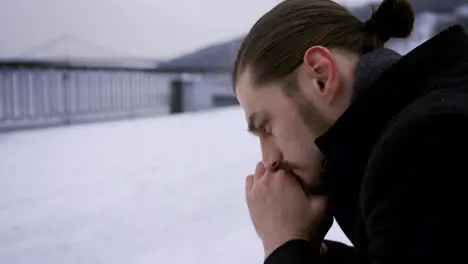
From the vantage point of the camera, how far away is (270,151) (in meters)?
0.73

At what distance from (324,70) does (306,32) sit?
0.08m

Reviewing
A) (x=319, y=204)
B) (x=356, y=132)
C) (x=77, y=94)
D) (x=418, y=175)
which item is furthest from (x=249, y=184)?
(x=77, y=94)

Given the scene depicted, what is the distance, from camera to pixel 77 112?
5363 mm

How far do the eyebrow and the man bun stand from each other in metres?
0.20

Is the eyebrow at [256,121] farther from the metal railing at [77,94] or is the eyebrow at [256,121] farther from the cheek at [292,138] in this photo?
the metal railing at [77,94]

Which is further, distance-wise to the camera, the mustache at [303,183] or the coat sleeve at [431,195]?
the mustache at [303,183]

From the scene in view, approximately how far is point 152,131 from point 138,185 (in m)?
2.04

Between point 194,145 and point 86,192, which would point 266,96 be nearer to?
point 86,192

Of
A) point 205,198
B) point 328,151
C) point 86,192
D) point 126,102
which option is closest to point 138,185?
point 86,192

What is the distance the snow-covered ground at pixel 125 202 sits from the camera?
57.4 inches

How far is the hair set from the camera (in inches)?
24.9

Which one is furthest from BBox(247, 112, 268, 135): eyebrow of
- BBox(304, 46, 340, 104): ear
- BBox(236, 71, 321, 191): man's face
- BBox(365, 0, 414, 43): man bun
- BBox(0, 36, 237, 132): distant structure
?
BBox(0, 36, 237, 132): distant structure

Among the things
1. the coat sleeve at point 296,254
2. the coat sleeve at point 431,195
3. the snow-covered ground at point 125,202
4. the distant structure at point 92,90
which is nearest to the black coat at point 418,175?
the coat sleeve at point 431,195

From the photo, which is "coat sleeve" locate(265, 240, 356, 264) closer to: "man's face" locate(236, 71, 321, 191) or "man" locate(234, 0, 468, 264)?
"man" locate(234, 0, 468, 264)
